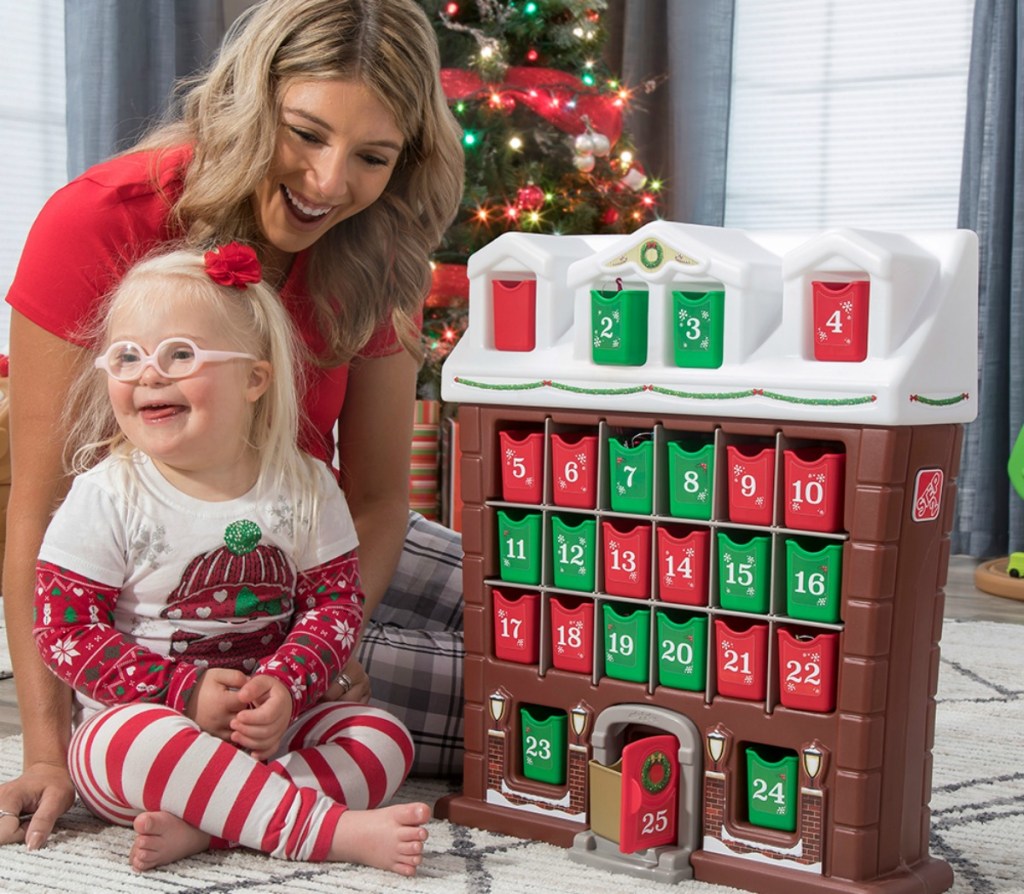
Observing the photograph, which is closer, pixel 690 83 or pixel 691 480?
pixel 691 480

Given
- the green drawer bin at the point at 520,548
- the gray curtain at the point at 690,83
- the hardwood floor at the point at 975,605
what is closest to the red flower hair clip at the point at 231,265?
the green drawer bin at the point at 520,548

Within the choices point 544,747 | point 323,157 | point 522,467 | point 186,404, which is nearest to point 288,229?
point 323,157

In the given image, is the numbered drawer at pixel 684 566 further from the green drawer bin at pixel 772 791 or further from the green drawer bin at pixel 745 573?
the green drawer bin at pixel 772 791

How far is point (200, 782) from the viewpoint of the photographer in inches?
45.7

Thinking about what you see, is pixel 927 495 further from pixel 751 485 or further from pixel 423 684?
pixel 423 684

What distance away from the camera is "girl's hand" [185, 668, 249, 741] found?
1.19m

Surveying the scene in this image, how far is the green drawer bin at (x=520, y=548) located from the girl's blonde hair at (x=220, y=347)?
200 mm

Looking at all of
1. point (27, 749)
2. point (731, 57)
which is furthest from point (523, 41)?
point (27, 749)

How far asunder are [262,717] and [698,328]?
520 millimetres

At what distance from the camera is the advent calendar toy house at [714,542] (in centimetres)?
108

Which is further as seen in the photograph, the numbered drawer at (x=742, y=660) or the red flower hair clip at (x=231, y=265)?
the red flower hair clip at (x=231, y=265)

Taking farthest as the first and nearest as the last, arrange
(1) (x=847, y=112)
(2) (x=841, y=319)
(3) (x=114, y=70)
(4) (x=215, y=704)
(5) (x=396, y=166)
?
(1) (x=847, y=112) → (3) (x=114, y=70) → (5) (x=396, y=166) → (4) (x=215, y=704) → (2) (x=841, y=319)

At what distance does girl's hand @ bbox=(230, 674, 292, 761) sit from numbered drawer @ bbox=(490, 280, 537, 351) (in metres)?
0.39

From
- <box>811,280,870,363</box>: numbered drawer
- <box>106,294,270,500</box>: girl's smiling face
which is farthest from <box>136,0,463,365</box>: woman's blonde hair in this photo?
<box>811,280,870,363</box>: numbered drawer
